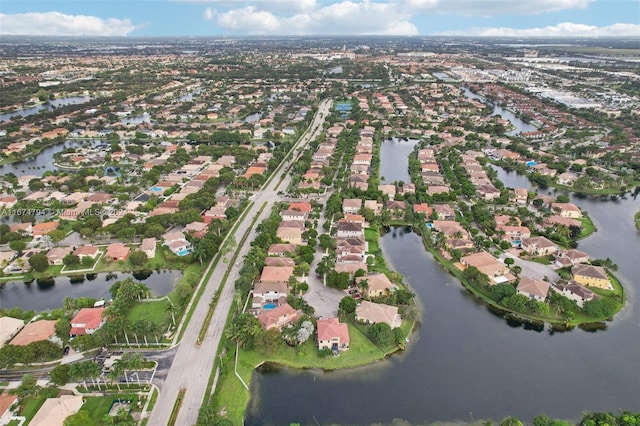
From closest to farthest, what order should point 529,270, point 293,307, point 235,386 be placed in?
point 235,386, point 293,307, point 529,270

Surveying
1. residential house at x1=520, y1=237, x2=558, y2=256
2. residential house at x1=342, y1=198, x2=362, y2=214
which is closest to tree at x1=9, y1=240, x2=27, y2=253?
residential house at x1=342, y1=198, x2=362, y2=214

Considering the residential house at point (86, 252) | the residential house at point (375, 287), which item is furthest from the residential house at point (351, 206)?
the residential house at point (86, 252)

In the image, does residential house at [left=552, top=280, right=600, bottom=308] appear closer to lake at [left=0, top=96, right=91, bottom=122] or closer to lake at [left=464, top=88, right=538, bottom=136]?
lake at [left=464, top=88, right=538, bottom=136]

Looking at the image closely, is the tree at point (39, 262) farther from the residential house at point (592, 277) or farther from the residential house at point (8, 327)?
the residential house at point (592, 277)

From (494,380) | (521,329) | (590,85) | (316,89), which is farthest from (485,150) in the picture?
(590,85)

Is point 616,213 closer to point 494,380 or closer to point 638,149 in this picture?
point 638,149

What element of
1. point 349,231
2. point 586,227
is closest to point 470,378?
point 349,231

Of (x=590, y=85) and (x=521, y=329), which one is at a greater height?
(x=590, y=85)

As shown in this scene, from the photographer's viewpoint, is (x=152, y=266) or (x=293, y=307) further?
(x=152, y=266)
